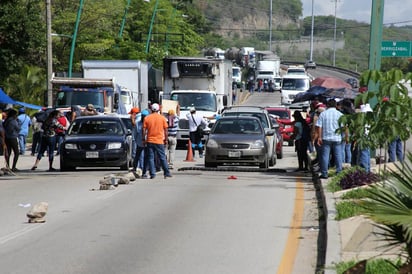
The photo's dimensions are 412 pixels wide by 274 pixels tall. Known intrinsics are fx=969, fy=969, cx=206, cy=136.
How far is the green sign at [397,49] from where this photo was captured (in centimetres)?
4047

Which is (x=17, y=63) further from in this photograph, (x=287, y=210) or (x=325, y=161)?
(x=287, y=210)

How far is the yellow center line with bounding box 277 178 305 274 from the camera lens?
11.4 meters

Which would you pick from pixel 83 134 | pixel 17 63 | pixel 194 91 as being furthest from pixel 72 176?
pixel 17 63

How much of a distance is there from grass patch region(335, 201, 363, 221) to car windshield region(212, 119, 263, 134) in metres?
13.6

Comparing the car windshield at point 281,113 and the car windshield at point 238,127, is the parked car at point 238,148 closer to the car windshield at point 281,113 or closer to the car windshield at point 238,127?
the car windshield at point 238,127

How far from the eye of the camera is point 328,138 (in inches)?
854

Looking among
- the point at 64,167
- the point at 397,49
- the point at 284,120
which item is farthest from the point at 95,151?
the point at 284,120

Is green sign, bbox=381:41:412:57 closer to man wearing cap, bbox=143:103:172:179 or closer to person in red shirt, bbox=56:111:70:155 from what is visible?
person in red shirt, bbox=56:111:70:155

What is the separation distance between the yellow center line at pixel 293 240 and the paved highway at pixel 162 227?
0.01m

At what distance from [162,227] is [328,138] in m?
7.89

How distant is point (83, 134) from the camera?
2705 centimetres

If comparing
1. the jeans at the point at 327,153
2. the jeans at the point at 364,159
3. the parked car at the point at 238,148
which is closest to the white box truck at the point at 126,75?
the parked car at the point at 238,148

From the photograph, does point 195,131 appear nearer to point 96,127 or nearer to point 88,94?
→ point 88,94

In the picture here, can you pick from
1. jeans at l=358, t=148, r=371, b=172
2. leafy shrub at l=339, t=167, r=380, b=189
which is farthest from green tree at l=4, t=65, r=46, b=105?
leafy shrub at l=339, t=167, r=380, b=189
